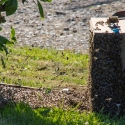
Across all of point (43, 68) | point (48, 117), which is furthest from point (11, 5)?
point (43, 68)

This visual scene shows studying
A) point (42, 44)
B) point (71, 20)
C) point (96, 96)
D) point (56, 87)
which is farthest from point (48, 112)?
point (71, 20)

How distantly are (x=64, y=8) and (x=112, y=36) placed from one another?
20.9 ft

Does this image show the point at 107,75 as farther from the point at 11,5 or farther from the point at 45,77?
the point at 45,77

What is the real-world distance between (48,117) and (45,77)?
61.5 inches

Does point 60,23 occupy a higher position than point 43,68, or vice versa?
point 43,68

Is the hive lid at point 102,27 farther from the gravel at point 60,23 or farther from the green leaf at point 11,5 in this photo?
the gravel at point 60,23

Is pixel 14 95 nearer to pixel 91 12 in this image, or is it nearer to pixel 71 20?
pixel 71 20

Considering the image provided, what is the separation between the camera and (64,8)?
11.6m

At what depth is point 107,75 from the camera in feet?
17.7

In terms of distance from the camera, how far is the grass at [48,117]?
518 centimetres

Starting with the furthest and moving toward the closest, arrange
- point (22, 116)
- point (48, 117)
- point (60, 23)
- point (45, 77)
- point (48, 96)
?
point (60, 23)
point (45, 77)
point (48, 96)
point (48, 117)
point (22, 116)

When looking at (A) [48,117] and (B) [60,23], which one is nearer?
(A) [48,117]

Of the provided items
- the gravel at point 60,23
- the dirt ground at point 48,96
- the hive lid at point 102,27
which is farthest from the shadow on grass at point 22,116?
the gravel at point 60,23

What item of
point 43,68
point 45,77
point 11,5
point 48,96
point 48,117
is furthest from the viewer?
point 43,68
